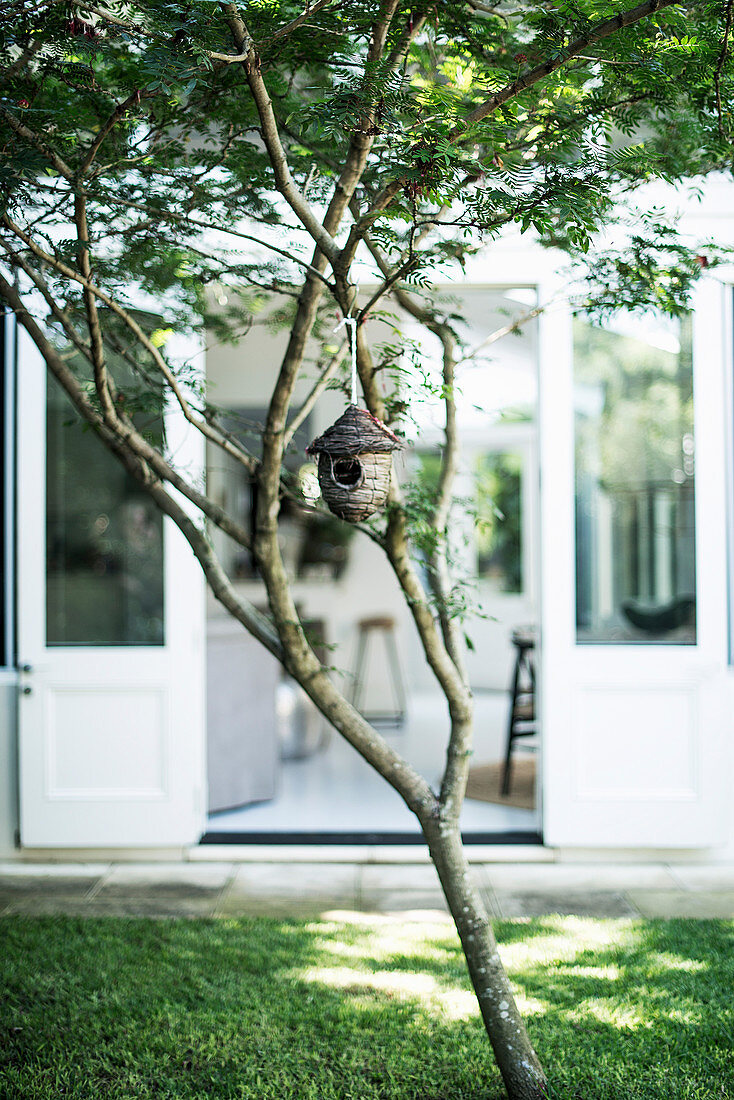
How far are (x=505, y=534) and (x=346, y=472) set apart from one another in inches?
Answer: 316

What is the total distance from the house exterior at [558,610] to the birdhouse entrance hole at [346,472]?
2051 millimetres

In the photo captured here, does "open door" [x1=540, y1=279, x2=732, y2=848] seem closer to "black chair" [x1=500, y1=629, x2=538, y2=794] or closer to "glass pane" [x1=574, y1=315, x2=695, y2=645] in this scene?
"glass pane" [x1=574, y1=315, x2=695, y2=645]

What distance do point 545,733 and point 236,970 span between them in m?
1.66

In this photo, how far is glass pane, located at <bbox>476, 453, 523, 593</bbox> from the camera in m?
9.82

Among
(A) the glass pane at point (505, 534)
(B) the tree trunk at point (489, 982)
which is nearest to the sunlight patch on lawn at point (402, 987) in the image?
(B) the tree trunk at point (489, 982)

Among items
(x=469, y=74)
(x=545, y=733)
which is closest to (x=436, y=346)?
(x=545, y=733)

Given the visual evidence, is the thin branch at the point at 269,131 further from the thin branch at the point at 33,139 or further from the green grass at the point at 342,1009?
the green grass at the point at 342,1009

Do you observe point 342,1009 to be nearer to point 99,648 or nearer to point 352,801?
point 99,648

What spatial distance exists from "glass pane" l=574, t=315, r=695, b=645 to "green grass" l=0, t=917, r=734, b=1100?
1.30 metres

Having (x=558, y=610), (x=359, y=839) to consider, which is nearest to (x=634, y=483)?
(x=558, y=610)

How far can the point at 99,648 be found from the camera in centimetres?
414

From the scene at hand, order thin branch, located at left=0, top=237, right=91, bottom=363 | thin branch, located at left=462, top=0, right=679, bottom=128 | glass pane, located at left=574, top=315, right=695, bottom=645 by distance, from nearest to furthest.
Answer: thin branch, located at left=462, top=0, right=679, bottom=128, thin branch, located at left=0, top=237, right=91, bottom=363, glass pane, located at left=574, top=315, right=695, bottom=645

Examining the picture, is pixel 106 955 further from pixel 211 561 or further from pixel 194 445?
pixel 194 445

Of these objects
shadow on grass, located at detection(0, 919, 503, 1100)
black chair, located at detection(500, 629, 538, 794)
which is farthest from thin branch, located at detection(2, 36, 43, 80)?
black chair, located at detection(500, 629, 538, 794)
